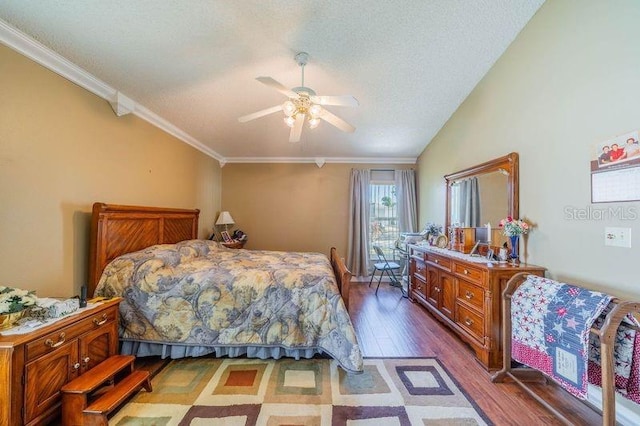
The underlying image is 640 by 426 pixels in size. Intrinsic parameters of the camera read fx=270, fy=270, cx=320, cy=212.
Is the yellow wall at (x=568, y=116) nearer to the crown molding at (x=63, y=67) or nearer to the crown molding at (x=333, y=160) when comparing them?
the crown molding at (x=333, y=160)

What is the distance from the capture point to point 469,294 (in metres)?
2.73

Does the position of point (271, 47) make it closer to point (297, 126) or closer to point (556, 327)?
point (297, 126)

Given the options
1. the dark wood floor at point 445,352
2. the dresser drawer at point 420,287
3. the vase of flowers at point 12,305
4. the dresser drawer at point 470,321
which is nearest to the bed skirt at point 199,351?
the dark wood floor at point 445,352

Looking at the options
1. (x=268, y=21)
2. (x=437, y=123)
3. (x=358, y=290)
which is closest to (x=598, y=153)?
(x=437, y=123)

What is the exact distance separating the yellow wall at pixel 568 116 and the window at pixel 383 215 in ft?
7.92

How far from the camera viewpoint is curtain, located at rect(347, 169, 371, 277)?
5238 millimetres

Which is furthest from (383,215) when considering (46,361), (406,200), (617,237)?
(46,361)

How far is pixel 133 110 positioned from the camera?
9.79 feet

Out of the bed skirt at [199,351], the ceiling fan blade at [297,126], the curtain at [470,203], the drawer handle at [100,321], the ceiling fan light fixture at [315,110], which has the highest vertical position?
the ceiling fan light fixture at [315,110]

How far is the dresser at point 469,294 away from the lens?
2.38 meters

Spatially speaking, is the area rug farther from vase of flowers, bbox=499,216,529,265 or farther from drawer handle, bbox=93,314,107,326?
vase of flowers, bbox=499,216,529,265

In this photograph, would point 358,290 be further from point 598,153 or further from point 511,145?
point 598,153

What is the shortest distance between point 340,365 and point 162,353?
157cm

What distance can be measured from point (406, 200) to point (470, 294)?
2.77 m
